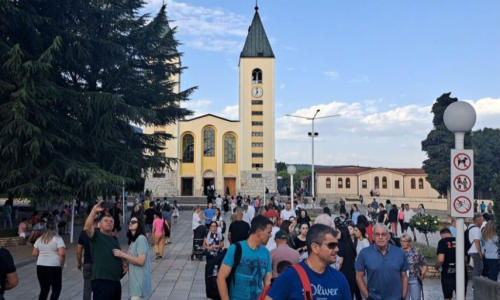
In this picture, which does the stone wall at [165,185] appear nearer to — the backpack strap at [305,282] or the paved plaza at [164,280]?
the paved plaza at [164,280]

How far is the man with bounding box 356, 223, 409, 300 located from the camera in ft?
17.7

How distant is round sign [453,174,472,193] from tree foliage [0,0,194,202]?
15183mm

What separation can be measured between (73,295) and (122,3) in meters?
18.7

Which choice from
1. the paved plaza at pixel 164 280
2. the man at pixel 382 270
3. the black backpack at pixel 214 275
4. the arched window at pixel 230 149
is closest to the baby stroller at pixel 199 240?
the paved plaza at pixel 164 280

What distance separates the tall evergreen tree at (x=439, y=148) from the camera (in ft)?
170

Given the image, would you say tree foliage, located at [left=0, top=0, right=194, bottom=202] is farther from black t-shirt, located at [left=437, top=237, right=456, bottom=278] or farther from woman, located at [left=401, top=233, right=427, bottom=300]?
woman, located at [left=401, top=233, right=427, bottom=300]

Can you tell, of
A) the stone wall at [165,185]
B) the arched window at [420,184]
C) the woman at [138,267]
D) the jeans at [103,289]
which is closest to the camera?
the jeans at [103,289]

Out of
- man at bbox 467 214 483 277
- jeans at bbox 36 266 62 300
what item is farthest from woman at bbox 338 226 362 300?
jeans at bbox 36 266 62 300

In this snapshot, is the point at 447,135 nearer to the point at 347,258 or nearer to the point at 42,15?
the point at 42,15

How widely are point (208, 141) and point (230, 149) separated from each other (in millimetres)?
3144

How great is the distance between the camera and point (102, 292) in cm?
581

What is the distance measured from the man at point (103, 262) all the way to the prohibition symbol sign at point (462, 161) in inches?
A: 175

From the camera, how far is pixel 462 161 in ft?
22.0

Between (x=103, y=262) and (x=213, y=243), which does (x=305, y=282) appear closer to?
(x=103, y=262)
